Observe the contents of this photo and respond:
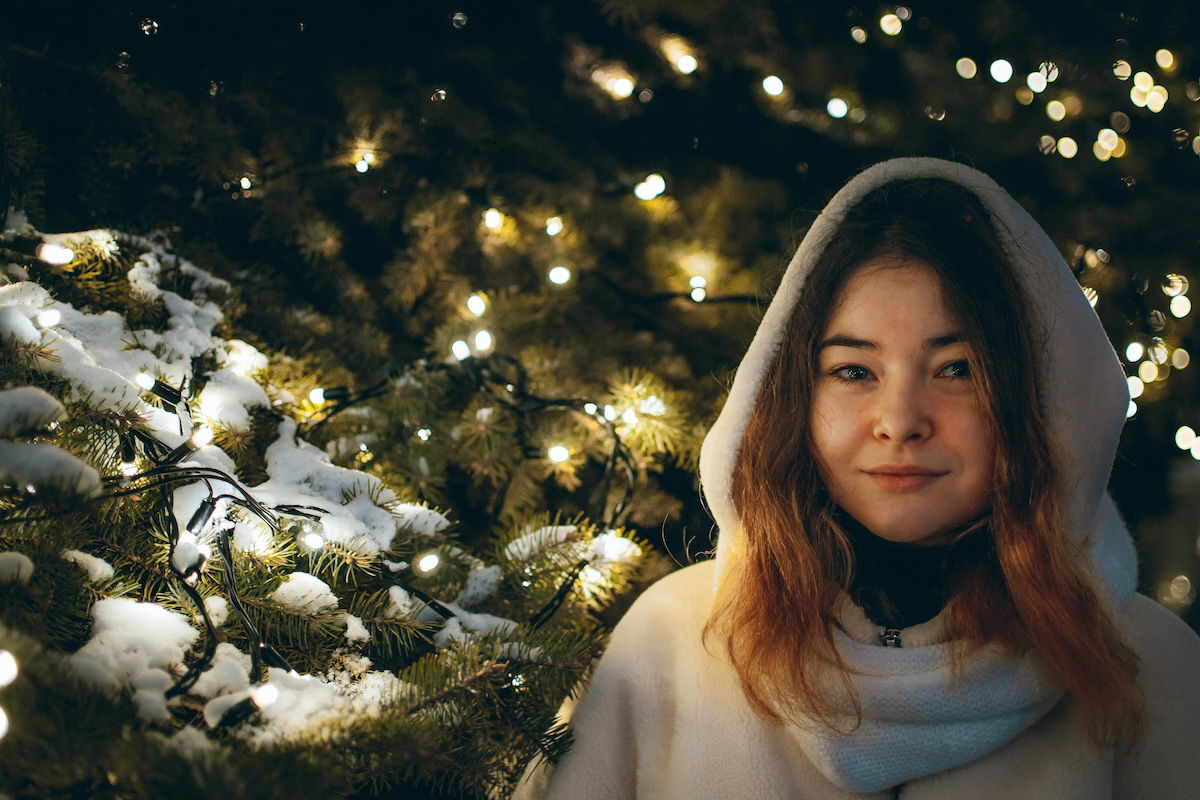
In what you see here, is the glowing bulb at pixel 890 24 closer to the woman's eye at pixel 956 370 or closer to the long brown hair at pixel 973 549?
the long brown hair at pixel 973 549

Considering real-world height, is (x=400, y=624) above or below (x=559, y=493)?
below

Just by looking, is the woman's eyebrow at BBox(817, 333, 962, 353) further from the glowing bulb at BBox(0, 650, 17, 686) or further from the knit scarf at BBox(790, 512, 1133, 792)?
the glowing bulb at BBox(0, 650, 17, 686)

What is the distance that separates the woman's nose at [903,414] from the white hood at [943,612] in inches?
6.5

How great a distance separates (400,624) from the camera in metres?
0.85

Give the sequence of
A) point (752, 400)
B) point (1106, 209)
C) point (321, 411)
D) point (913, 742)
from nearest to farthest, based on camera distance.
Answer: point (913, 742) → point (752, 400) → point (321, 411) → point (1106, 209)

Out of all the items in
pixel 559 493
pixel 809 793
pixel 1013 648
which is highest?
pixel 559 493

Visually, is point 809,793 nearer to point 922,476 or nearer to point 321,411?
point 922,476

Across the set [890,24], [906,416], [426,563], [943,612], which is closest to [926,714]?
[943,612]

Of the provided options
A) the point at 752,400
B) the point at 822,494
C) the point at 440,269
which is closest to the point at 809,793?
the point at 822,494

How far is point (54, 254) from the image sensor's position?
2.87 feet

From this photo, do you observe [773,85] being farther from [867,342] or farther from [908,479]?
[908,479]

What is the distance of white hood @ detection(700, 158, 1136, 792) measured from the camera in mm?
841

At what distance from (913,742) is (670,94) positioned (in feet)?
3.83

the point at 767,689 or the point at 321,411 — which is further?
the point at 321,411
